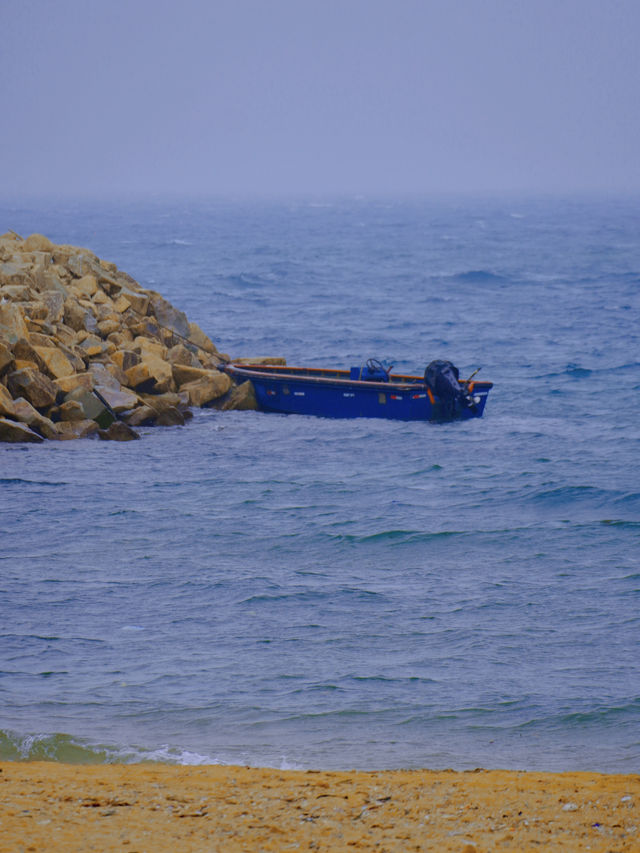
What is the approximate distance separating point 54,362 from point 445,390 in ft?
31.1

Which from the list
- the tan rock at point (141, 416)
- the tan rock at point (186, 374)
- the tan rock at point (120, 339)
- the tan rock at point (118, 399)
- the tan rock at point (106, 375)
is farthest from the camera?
the tan rock at point (186, 374)

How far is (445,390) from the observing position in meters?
26.8

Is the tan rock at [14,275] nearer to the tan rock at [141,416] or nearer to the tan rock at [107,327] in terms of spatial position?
the tan rock at [107,327]

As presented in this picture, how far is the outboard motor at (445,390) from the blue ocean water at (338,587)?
29.5 inches

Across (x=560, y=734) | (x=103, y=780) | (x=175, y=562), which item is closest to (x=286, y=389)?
(x=175, y=562)

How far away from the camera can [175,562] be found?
16281 mm

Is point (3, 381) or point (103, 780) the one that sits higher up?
point (3, 381)

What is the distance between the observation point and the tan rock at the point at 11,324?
23156 millimetres

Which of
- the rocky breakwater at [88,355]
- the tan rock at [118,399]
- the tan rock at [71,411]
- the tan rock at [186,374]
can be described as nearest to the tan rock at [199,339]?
the rocky breakwater at [88,355]

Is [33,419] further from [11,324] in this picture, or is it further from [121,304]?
[121,304]

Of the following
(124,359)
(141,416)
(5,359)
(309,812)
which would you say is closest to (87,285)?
(124,359)

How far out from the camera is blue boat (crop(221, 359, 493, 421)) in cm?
2680

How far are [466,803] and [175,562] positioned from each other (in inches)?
354

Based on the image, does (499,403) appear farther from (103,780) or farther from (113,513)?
(103,780)
